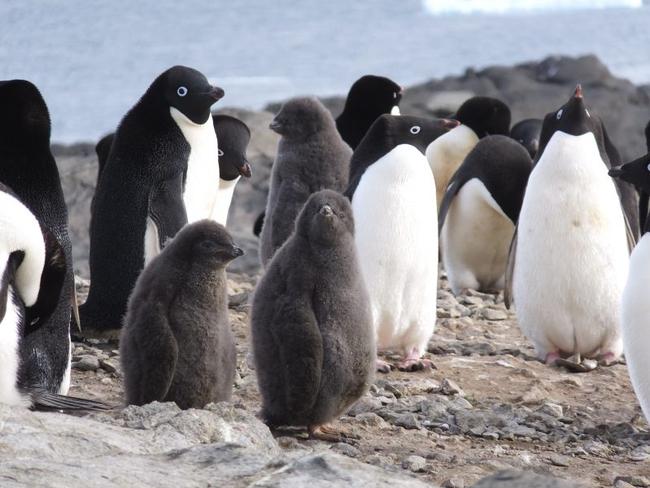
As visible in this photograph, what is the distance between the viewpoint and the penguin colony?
12.3 feet

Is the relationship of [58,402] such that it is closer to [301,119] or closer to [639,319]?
[639,319]

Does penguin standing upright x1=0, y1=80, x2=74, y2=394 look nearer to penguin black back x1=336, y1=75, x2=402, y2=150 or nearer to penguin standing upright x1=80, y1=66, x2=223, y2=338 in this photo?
penguin standing upright x1=80, y1=66, x2=223, y2=338

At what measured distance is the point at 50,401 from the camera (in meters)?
3.86

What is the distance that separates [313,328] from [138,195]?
76.4 inches

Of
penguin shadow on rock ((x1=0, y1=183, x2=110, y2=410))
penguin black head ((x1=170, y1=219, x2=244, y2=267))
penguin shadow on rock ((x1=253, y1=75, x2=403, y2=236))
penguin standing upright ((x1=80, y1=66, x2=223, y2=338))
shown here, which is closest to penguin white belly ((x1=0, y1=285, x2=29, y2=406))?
penguin shadow on rock ((x1=0, y1=183, x2=110, y2=410))

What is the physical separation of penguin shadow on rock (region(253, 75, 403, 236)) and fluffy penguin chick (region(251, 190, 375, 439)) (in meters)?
4.15

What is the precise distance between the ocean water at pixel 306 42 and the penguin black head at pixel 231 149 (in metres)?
1.78

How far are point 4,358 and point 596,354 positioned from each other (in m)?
2.80

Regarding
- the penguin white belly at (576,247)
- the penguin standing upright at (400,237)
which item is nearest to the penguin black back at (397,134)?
the penguin standing upright at (400,237)

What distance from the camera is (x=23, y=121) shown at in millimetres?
4266

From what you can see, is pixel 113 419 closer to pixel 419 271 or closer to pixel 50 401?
pixel 50 401

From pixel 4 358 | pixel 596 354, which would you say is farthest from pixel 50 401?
pixel 596 354

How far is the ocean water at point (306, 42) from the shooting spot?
10180 millimetres

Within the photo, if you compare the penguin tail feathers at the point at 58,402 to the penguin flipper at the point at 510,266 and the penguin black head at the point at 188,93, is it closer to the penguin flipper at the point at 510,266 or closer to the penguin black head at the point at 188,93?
the penguin black head at the point at 188,93
